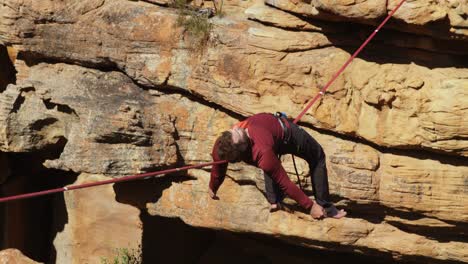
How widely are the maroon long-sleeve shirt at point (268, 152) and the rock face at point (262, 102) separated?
1536 millimetres

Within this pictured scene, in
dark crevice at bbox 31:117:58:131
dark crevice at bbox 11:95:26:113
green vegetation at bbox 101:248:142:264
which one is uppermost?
dark crevice at bbox 11:95:26:113

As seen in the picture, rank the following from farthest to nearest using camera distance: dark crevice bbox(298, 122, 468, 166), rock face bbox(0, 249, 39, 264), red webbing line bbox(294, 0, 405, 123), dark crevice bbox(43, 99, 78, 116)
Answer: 1. rock face bbox(0, 249, 39, 264)
2. dark crevice bbox(43, 99, 78, 116)
3. dark crevice bbox(298, 122, 468, 166)
4. red webbing line bbox(294, 0, 405, 123)

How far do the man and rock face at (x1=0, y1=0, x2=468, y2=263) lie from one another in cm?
93

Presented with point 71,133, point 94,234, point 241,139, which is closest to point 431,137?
point 241,139

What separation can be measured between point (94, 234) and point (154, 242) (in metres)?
0.81

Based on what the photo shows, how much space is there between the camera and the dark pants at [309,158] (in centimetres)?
818

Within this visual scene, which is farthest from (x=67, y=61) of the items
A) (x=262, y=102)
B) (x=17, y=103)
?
(x=262, y=102)

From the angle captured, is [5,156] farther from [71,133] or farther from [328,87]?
[328,87]

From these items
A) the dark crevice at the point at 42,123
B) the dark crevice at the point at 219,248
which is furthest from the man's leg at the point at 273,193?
the dark crevice at the point at 42,123

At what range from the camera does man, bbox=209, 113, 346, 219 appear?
25.0 feet

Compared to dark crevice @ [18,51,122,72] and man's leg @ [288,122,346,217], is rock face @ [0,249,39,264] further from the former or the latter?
man's leg @ [288,122,346,217]

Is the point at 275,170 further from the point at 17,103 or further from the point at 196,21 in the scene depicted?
the point at 17,103

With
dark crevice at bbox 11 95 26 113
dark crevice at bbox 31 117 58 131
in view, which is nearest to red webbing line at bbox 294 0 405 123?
dark crevice at bbox 31 117 58 131

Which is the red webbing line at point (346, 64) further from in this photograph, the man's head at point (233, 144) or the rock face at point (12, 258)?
the rock face at point (12, 258)
